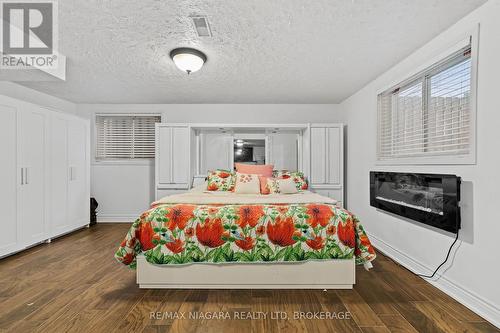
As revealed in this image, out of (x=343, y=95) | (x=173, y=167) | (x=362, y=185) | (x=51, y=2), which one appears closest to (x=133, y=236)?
(x=51, y=2)

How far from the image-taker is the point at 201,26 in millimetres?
2094

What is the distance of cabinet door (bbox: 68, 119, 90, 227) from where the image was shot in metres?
3.93

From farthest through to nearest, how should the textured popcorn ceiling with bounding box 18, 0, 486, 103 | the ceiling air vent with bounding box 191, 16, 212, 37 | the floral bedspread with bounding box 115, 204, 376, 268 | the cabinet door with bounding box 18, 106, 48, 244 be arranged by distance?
the cabinet door with bounding box 18, 106, 48, 244 → the floral bedspread with bounding box 115, 204, 376, 268 → the ceiling air vent with bounding box 191, 16, 212, 37 → the textured popcorn ceiling with bounding box 18, 0, 486, 103

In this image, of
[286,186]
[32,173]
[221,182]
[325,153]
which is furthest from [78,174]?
[325,153]

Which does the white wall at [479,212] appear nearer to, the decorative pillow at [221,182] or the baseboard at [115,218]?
the decorative pillow at [221,182]

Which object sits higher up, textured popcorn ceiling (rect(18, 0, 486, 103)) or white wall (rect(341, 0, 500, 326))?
textured popcorn ceiling (rect(18, 0, 486, 103))

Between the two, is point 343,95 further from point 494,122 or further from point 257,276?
point 257,276

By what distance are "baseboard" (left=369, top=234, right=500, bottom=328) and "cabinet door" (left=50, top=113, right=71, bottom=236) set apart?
14.9ft

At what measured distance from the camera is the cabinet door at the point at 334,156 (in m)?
4.29

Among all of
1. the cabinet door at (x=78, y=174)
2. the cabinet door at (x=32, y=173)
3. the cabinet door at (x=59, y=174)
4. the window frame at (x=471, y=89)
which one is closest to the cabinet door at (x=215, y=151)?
the cabinet door at (x=78, y=174)

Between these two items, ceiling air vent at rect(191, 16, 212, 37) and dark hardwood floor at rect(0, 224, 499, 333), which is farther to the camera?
ceiling air vent at rect(191, 16, 212, 37)

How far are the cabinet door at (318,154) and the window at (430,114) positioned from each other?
1.10m

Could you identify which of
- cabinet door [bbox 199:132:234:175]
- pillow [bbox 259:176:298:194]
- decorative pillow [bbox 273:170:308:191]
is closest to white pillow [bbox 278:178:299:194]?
pillow [bbox 259:176:298:194]

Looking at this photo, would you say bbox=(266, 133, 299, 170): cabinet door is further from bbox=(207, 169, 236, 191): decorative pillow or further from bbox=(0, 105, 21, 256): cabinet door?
bbox=(0, 105, 21, 256): cabinet door
